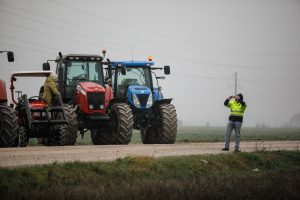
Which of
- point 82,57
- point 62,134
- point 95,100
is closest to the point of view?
point 62,134

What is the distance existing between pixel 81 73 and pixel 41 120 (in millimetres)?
3618

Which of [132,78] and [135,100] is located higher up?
[132,78]

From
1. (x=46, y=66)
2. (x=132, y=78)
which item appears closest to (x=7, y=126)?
(x=46, y=66)

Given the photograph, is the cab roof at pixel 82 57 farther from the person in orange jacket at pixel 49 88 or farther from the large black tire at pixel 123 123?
the large black tire at pixel 123 123

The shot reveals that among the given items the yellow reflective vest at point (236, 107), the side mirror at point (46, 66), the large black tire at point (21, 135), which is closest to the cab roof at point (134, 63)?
the side mirror at point (46, 66)

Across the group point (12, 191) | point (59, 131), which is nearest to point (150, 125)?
point (59, 131)

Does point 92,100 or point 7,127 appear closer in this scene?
point 7,127

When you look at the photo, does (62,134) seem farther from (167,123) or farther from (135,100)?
(167,123)

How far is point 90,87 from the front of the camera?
22.8 m

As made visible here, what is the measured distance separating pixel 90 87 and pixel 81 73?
4.48 feet

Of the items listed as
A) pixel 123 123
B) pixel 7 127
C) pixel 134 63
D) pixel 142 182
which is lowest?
pixel 123 123

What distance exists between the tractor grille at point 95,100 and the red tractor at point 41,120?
1.43 meters

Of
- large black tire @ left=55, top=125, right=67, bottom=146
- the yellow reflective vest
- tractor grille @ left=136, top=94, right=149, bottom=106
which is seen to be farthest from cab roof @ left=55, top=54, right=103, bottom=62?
the yellow reflective vest

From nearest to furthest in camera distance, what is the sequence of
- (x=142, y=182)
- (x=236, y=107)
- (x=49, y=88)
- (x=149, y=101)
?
(x=142, y=182), (x=236, y=107), (x=49, y=88), (x=149, y=101)
